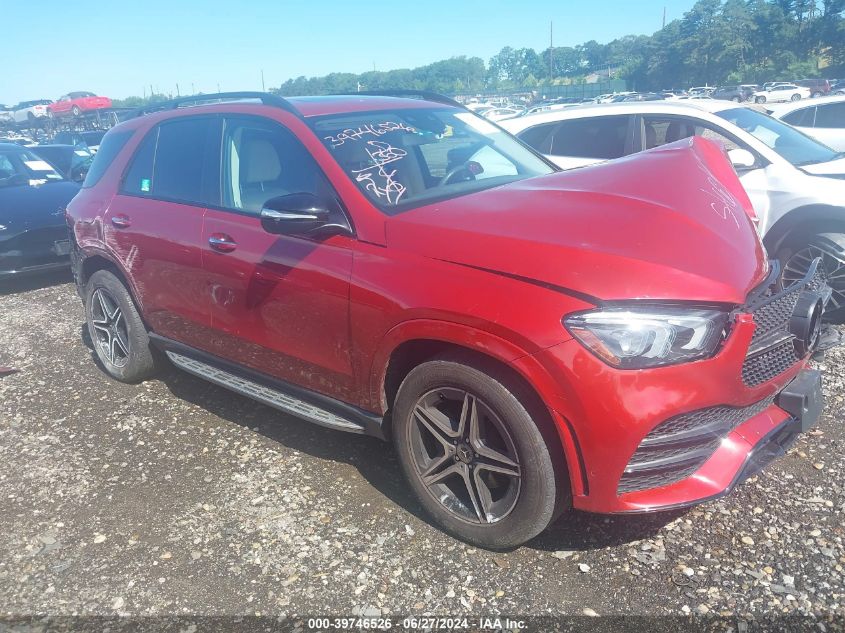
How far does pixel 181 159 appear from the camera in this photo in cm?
402

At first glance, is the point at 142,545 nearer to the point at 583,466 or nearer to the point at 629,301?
the point at 583,466

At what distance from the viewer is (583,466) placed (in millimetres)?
2389

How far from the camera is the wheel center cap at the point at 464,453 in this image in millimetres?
2744

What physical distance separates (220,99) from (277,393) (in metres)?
1.89

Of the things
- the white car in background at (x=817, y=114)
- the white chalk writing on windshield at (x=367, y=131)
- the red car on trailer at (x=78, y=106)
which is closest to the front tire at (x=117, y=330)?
the white chalk writing on windshield at (x=367, y=131)

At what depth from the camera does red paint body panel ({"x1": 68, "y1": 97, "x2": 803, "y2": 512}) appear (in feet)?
7.57

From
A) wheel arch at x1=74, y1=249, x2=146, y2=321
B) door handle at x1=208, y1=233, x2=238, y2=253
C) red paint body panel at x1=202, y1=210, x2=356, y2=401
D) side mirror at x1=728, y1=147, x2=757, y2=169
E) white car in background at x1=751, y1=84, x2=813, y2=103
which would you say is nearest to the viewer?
red paint body panel at x1=202, y1=210, x2=356, y2=401

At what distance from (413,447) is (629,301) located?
3.85 ft

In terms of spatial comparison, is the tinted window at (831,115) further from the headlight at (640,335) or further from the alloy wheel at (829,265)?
the headlight at (640,335)

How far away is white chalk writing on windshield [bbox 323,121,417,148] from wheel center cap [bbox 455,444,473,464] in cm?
157

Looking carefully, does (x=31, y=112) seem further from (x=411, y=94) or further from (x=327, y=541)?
(x=327, y=541)

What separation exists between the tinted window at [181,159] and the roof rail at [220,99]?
0.66ft

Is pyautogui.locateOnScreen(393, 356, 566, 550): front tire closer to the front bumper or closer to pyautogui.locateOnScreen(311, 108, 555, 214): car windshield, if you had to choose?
the front bumper

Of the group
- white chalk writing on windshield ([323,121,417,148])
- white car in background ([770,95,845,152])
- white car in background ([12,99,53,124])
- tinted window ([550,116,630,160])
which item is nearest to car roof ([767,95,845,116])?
white car in background ([770,95,845,152])
